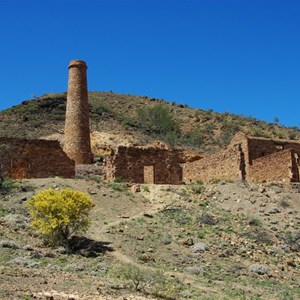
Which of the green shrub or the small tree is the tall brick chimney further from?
the green shrub

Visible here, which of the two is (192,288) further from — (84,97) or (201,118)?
(201,118)

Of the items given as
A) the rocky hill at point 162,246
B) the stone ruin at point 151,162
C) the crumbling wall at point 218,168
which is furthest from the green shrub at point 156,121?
the rocky hill at point 162,246

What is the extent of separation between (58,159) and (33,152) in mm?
1271

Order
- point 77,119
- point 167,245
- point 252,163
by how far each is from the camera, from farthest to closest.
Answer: point 77,119, point 252,163, point 167,245

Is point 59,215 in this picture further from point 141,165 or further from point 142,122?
point 142,122

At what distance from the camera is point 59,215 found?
615 inches

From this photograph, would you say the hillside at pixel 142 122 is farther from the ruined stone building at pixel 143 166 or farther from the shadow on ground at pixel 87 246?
the shadow on ground at pixel 87 246

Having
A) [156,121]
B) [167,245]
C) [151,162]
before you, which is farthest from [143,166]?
[156,121]

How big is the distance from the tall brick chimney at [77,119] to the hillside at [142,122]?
13.6 metres

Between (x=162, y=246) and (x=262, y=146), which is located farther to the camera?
(x=262, y=146)

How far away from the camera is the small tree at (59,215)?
610 inches

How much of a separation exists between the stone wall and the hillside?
22.0 m

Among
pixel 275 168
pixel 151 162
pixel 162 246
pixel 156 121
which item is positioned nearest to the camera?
pixel 162 246

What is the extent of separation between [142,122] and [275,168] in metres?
38.3
